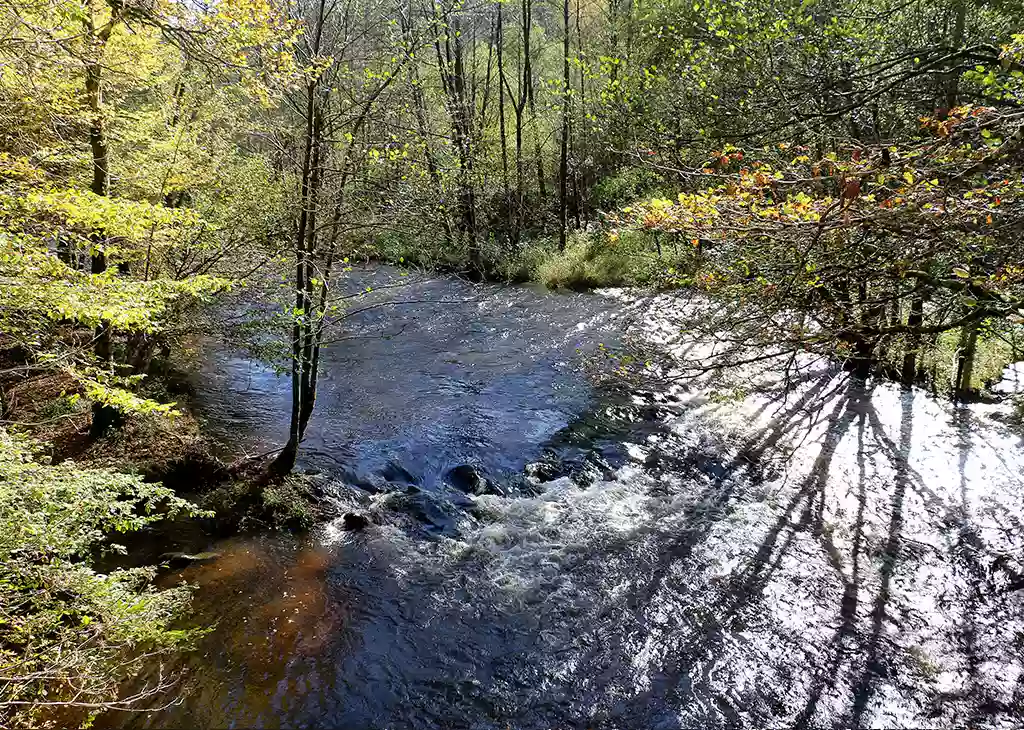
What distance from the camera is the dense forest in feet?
12.8

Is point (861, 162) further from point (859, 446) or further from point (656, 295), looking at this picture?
point (656, 295)

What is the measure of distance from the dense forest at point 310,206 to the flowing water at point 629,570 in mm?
1061

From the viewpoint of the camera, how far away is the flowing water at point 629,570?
5.11 metres

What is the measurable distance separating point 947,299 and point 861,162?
2.28 metres

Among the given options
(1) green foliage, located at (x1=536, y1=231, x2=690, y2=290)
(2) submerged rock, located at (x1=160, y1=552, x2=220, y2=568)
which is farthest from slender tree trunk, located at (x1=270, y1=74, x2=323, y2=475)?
(1) green foliage, located at (x1=536, y1=231, x2=690, y2=290)

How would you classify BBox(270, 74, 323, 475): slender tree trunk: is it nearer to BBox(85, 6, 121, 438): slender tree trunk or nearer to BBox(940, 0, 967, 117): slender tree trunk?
BBox(85, 6, 121, 438): slender tree trunk

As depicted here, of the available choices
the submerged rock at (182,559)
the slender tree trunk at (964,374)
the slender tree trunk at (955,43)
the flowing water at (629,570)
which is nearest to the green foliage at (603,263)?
the flowing water at (629,570)

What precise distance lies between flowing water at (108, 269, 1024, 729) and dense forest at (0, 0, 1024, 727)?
3.48ft

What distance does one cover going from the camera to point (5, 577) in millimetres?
3584

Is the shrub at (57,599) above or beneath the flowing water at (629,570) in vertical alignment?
above

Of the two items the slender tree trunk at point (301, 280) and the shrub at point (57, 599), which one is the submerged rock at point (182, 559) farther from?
the shrub at point (57, 599)

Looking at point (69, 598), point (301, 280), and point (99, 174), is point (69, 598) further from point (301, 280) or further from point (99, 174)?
point (99, 174)

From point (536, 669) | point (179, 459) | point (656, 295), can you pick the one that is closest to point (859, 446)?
point (536, 669)

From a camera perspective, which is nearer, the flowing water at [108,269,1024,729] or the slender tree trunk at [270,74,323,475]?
the flowing water at [108,269,1024,729]
